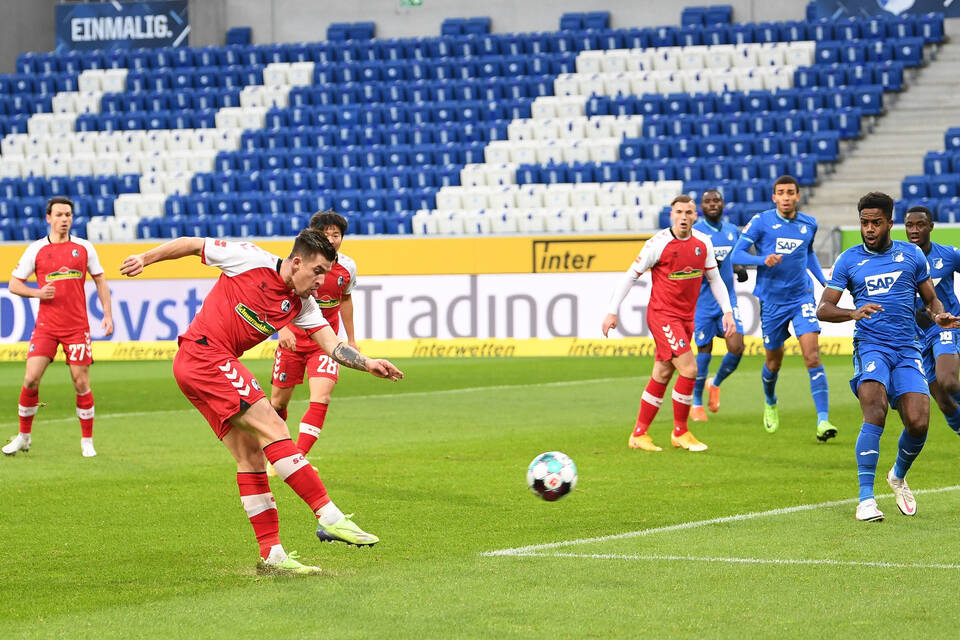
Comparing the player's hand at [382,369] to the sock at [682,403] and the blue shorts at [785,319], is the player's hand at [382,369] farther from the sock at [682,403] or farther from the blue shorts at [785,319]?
the blue shorts at [785,319]

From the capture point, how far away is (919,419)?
8359mm

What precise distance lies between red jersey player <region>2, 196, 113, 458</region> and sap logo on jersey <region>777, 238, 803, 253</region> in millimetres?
6278

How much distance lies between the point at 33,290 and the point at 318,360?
3.56 metres

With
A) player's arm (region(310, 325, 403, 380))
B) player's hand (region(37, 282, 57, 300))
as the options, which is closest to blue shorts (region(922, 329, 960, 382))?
player's arm (region(310, 325, 403, 380))

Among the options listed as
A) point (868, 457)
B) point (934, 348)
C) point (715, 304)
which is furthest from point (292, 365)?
point (715, 304)

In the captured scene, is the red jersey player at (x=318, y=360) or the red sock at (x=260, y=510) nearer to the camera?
the red sock at (x=260, y=510)

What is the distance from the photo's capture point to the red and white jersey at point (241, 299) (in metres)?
7.12

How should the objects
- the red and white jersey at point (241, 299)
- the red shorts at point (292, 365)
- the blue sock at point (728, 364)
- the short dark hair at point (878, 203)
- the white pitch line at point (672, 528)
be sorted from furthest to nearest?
1. the blue sock at point (728, 364)
2. the red shorts at point (292, 365)
3. the short dark hair at point (878, 203)
4. the white pitch line at point (672, 528)
5. the red and white jersey at point (241, 299)

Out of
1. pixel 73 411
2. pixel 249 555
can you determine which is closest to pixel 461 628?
pixel 249 555

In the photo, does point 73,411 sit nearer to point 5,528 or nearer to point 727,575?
point 5,528

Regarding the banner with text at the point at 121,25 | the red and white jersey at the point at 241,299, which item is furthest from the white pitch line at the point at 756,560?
the banner with text at the point at 121,25

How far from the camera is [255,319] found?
7168 millimetres

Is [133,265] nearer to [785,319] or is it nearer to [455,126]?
[785,319]

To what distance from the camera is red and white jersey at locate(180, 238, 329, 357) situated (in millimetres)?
7117
